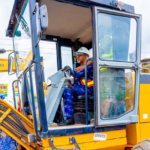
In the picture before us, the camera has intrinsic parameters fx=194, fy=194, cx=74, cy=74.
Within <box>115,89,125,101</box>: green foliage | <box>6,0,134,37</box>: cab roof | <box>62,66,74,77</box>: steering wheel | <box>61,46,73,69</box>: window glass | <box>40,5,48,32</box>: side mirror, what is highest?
<box>6,0,134,37</box>: cab roof

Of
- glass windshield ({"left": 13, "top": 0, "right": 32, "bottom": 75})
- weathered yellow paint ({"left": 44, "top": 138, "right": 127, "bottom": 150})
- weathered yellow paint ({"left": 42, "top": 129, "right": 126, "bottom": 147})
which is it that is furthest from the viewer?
glass windshield ({"left": 13, "top": 0, "right": 32, "bottom": 75})

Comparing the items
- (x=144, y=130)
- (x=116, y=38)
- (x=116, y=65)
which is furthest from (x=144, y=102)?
(x=116, y=38)

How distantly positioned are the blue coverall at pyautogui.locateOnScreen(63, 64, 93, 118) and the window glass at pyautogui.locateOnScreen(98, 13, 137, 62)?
0.44m

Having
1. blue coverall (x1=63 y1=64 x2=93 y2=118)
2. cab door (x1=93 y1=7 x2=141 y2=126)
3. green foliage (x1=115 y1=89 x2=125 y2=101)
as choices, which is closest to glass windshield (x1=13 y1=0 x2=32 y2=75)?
blue coverall (x1=63 y1=64 x2=93 y2=118)

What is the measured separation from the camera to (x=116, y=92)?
2572 mm

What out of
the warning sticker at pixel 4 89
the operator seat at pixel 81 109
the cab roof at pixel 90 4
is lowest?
the warning sticker at pixel 4 89

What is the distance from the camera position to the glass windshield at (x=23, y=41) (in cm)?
260

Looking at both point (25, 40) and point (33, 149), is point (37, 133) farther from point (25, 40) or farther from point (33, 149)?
point (25, 40)

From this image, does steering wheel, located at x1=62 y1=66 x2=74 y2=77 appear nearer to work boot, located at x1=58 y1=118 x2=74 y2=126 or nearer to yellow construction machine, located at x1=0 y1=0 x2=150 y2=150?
yellow construction machine, located at x1=0 y1=0 x2=150 y2=150

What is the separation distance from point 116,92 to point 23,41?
5.16 feet

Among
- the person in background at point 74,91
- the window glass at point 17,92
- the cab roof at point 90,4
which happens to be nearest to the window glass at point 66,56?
the person in background at point 74,91

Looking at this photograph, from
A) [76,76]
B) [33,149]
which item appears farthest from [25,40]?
[33,149]

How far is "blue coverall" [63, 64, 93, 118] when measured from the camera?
2.76m

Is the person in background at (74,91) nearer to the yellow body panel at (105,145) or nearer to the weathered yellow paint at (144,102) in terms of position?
the yellow body panel at (105,145)
